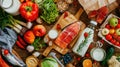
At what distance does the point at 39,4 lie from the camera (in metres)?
3.46

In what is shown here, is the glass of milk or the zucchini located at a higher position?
the glass of milk

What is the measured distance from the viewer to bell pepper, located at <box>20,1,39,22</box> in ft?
11.0

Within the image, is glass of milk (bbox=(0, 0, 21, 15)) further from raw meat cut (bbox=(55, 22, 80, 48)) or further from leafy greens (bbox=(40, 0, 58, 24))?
raw meat cut (bbox=(55, 22, 80, 48))

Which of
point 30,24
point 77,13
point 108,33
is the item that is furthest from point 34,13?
point 108,33

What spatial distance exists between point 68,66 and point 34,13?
0.43 metres

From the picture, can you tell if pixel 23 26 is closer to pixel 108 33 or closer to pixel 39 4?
pixel 39 4

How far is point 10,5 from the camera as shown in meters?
3.36

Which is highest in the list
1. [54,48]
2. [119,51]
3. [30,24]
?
[30,24]

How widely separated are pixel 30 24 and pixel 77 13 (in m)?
0.34

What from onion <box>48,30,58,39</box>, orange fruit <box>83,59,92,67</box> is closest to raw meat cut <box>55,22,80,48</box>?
onion <box>48,30,58,39</box>

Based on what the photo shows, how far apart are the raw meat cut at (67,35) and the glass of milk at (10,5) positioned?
35cm

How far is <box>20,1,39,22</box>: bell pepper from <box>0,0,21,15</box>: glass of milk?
1.4 inches

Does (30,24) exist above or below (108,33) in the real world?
above

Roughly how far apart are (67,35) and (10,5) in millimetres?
435
